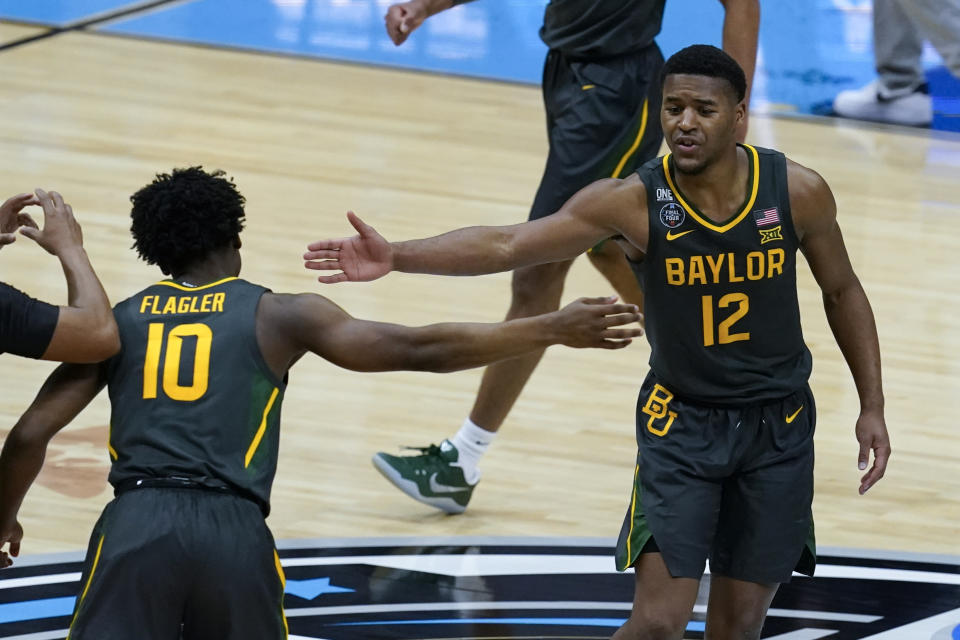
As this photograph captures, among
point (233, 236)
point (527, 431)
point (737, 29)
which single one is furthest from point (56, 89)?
point (233, 236)

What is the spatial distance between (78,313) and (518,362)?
7.08 ft

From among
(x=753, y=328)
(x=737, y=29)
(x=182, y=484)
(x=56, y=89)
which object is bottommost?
(x=182, y=484)

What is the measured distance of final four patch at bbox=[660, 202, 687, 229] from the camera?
11.8ft

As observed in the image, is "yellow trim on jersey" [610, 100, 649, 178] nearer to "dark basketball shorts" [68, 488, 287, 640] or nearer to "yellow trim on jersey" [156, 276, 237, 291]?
"yellow trim on jersey" [156, 276, 237, 291]

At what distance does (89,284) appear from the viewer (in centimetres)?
336

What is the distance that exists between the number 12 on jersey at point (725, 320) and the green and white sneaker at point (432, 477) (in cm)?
170

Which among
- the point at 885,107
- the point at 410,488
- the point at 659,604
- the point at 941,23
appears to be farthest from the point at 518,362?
the point at 941,23

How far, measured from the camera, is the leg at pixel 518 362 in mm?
5219

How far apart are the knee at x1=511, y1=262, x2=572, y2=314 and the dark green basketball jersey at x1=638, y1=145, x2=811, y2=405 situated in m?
1.53

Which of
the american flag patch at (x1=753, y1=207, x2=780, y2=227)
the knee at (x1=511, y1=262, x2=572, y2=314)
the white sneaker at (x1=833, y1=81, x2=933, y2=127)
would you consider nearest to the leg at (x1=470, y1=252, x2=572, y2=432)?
the knee at (x1=511, y1=262, x2=572, y2=314)

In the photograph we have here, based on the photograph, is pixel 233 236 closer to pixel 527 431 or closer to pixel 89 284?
pixel 89 284

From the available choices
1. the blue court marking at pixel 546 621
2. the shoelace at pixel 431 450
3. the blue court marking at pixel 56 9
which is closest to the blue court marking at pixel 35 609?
the blue court marking at pixel 546 621

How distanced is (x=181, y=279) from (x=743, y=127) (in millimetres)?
1603

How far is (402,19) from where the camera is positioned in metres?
5.15
